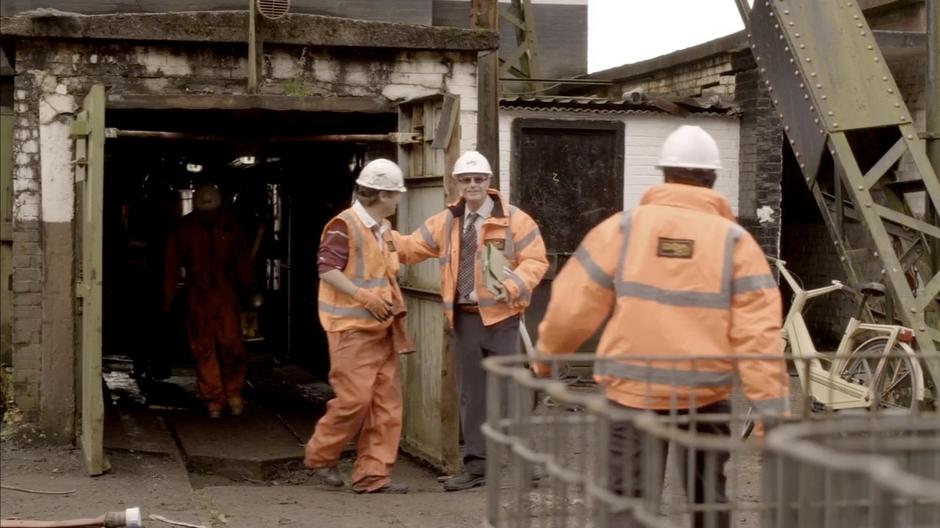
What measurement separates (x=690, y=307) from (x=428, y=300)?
13.8 feet

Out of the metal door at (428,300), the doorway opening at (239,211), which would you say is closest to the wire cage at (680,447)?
the metal door at (428,300)

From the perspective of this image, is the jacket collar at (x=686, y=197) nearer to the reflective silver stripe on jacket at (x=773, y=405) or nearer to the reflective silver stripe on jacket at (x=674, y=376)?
the reflective silver stripe on jacket at (x=674, y=376)

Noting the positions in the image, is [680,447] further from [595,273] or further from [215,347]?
[215,347]

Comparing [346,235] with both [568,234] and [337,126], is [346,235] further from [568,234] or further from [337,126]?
[568,234]

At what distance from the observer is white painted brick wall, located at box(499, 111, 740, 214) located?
13.0 m

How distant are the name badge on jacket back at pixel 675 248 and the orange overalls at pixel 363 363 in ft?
10.7

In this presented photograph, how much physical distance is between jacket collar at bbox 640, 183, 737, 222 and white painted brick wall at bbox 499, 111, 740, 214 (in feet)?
26.0

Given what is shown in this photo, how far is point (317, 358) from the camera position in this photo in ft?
45.0

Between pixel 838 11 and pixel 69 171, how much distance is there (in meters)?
5.33

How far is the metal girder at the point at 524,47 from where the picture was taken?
16.2m

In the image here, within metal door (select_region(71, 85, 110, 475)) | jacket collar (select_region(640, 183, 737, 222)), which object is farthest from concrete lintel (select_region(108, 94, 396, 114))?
jacket collar (select_region(640, 183, 737, 222))

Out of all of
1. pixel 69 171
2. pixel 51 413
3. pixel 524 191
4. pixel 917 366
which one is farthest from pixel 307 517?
pixel 524 191

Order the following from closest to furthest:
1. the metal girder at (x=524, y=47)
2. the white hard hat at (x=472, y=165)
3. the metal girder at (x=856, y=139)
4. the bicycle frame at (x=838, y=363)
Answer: the white hard hat at (x=472, y=165) → the bicycle frame at (x=838, y=363) → the metal girder at (x=856, y=139) → the metal girder at (x=524, y=47)

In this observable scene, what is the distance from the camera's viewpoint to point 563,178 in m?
13.2
